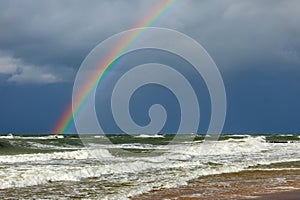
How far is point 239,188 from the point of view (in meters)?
16.5

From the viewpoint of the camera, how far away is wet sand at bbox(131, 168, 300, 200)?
14656mm

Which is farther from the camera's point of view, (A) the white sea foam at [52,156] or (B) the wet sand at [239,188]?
(A) the white sea foam at [52,156]

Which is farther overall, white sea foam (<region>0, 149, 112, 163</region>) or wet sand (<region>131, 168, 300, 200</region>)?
white sea foam (<region>0, 149, 112, 163</region>)

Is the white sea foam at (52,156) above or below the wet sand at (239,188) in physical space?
above

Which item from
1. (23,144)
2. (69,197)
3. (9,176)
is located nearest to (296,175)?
(69,197)

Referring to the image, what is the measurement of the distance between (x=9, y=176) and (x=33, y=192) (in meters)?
3.41

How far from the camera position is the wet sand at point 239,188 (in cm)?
1466

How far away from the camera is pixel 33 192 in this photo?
15711 millimetres

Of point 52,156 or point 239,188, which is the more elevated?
point 52,156

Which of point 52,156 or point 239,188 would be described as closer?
point 239,188

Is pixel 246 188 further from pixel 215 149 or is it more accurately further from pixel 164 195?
pixel 215 149

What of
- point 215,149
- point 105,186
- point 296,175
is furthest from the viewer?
point 215,149

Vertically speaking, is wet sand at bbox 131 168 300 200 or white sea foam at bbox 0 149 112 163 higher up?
white sea foam at bbox 0 149 112 163

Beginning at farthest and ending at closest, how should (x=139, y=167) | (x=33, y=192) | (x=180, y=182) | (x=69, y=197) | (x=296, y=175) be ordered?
(x=139, y=167) < (x=296, y=175) < (x=180, y=182) < (x=33, y=192) < (x=69, y=197)
